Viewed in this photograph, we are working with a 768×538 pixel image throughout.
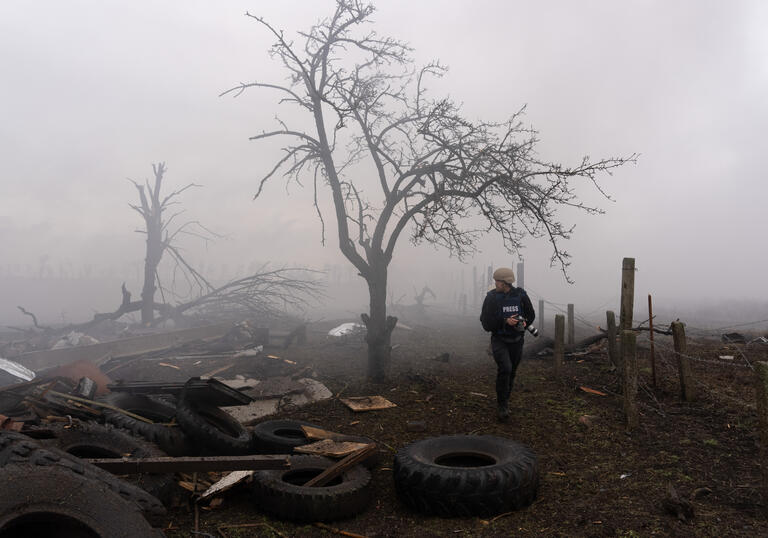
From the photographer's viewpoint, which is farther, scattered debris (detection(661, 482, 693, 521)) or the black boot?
the black boot

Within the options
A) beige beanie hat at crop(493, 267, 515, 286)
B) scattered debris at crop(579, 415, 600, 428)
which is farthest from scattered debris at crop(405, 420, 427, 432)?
beige beanie hat at crop(493, 267, 515, 286)

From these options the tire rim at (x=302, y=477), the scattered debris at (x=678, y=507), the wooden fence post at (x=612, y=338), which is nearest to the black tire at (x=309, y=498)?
the tire rim at (x=302, y=477)

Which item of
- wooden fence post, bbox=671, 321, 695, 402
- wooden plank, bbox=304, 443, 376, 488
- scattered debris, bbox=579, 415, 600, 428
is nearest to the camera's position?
wooden plank, bbox=304, 443, 376, 488

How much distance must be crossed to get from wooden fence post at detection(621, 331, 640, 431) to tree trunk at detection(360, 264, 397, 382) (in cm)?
465

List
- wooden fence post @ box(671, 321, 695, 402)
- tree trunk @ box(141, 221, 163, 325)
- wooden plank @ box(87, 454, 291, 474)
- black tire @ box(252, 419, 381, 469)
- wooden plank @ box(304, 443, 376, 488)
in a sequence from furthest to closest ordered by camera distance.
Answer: tree trunk @ box(141, 221, 163, 325)
wooden fence post @ box(671, 321, 695, 402)
black tire @ box(252, 419, 381, 469)
wooden plank @ box(304, 443, 376, 488)
wooden plank @ box(87, 454, 291, 474)

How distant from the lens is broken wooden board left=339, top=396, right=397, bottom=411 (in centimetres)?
752

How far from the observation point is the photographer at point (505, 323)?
6395mm

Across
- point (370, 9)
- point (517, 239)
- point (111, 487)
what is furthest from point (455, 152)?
point (111, 487)

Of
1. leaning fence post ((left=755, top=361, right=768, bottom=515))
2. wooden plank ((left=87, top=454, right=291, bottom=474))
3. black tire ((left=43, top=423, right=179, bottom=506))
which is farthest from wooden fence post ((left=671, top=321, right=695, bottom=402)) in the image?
black tire ((left=43, top=423, right=179, bottom=506))

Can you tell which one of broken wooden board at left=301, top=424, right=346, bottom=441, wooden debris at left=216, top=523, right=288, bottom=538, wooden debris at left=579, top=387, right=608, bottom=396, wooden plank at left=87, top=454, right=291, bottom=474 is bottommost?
wooden debris at left=216, top=523, right=288, bottom=538

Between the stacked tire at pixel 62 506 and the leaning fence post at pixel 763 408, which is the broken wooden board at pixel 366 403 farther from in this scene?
the leaning fence post at pixel 763 408

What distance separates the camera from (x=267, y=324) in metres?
18.3

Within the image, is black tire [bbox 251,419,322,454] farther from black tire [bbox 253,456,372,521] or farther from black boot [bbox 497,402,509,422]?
black boot [bbox 497,402,509,422]

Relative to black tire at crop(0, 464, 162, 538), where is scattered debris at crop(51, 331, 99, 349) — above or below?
below
